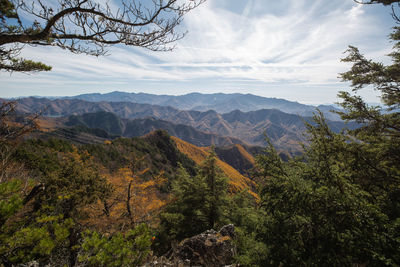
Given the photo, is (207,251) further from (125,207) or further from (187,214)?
(125,207)

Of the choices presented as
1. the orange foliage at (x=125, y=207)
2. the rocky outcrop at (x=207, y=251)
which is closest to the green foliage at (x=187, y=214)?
the orange foliage at (x=125, y=207)

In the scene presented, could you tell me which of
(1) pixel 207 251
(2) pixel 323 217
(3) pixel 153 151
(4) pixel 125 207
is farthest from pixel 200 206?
(3) pixel 153 151

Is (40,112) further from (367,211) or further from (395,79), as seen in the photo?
(395,79)

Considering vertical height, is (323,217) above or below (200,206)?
above

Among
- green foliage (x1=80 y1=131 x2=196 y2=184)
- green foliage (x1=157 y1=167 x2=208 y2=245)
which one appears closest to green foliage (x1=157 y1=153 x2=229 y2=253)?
green foliage (x1=157 y1=167 x2=208 y2=245)

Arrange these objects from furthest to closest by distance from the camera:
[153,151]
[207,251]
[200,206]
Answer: [153,151]
[200,206]
[207,251]

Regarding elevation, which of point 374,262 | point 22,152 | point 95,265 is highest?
point 374,262

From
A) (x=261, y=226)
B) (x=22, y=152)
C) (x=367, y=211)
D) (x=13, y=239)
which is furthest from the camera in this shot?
(x=22, y=152)

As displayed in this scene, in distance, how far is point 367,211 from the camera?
14.6ft

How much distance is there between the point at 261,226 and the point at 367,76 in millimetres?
11282

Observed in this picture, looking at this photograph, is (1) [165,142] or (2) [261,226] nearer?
(2) [261,226]

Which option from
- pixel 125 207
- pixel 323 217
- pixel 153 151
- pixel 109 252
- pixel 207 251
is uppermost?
pixel 323 217

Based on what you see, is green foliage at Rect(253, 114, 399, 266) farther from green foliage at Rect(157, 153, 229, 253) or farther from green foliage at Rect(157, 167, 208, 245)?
green foliage at Rect(157, 167, 208, 245)

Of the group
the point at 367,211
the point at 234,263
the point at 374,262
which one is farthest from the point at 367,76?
the point at 234,263
